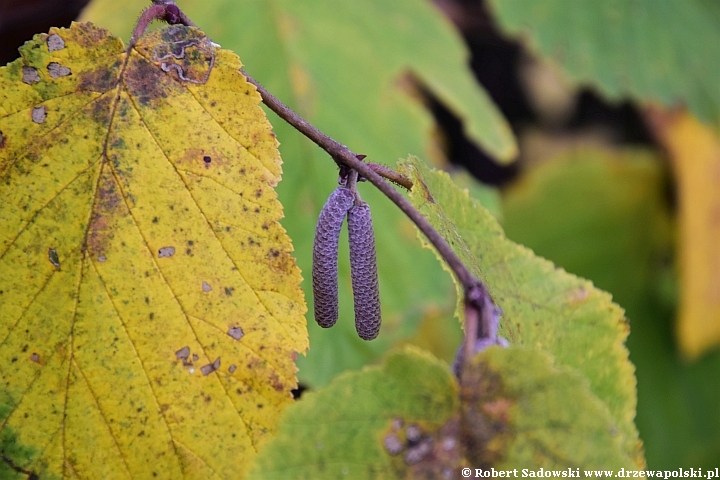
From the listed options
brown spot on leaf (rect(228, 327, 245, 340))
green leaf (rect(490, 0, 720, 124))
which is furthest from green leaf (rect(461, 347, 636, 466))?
green leaf (rect(490, 0, 720, 124))

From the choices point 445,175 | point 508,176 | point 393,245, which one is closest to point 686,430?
point 508,176

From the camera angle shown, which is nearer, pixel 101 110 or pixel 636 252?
pixel 101 110

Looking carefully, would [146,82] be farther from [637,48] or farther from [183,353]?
[637,48]

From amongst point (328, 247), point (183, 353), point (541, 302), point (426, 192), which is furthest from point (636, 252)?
point (183, 353)

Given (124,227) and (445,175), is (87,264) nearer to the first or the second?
(124,227)

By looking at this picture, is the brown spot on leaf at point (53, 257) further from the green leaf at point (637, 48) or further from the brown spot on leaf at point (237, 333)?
the green leaf at point (637, 48)

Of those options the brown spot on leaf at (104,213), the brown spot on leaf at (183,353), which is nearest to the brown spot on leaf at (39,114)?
the brown spot on leaf at (104,213)

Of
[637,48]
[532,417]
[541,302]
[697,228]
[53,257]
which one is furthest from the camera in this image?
[697,228]
